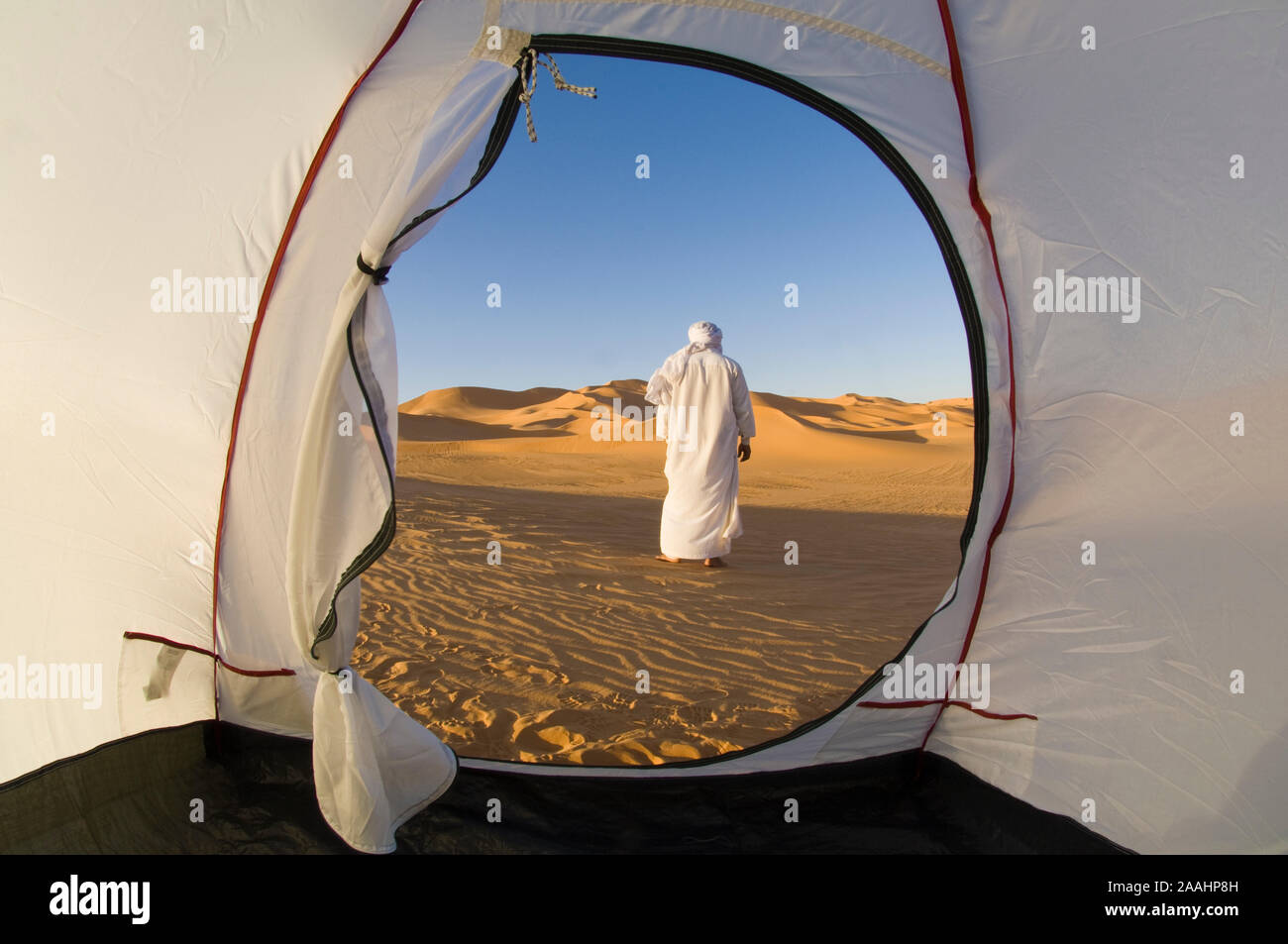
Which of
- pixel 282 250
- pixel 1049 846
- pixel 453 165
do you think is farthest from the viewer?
pixel 282 250

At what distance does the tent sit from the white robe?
15.3ft

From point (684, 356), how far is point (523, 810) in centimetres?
549

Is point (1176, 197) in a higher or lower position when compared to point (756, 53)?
lower

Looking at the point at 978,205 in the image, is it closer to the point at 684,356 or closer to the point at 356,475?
the point at 356,475

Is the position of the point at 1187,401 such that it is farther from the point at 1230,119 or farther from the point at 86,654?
the point at 86,654

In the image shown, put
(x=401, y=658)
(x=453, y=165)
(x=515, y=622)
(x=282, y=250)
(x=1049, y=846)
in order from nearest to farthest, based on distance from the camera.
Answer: (x=453, y=165) → (x=1049, y=846) → (x=282, y=250) → (x=401, y=658) → (x=515, y=622)

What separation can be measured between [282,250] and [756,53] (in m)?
1.86

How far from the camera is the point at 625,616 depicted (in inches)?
237

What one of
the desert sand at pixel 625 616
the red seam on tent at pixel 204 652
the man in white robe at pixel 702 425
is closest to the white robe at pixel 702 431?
the man in white robe at pixel 702 425

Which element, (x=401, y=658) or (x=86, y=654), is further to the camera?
(x=401, y=658)

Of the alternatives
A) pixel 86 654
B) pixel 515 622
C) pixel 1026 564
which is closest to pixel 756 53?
pixel 1026 564

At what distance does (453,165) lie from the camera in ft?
8.20

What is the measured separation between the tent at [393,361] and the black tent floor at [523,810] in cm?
6

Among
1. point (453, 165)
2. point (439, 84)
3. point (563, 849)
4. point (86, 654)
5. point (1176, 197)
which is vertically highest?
point (439, 84)
